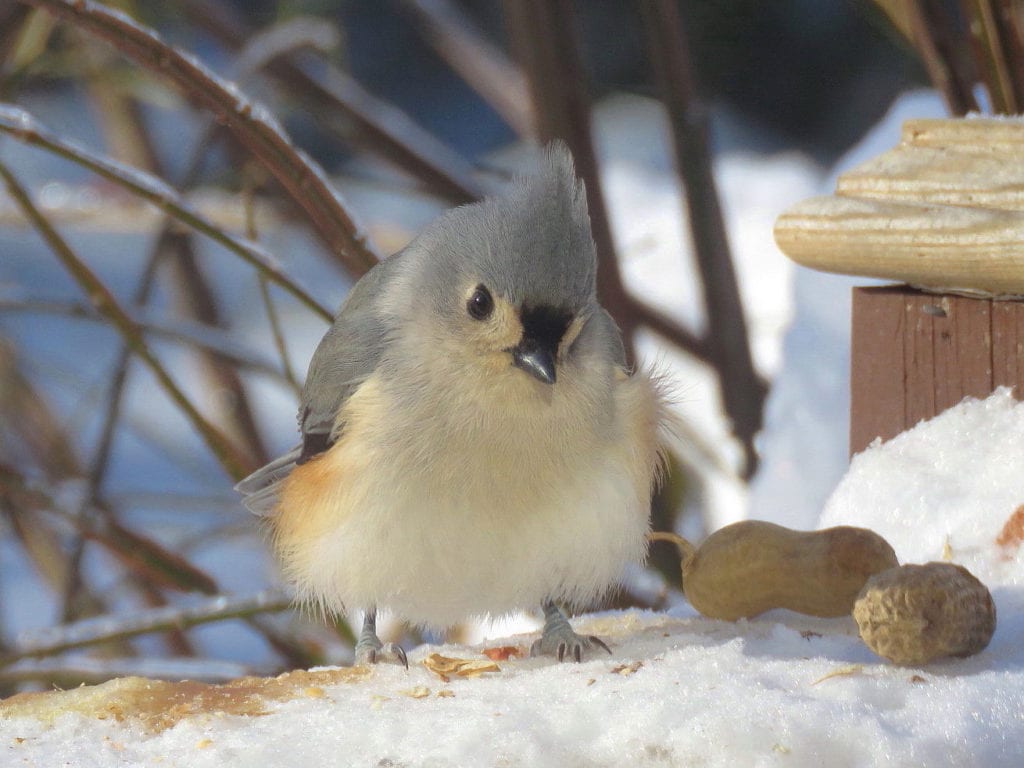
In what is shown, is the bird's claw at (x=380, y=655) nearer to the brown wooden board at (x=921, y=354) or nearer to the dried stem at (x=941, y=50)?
the brown wooden board at (x=921, y=354)

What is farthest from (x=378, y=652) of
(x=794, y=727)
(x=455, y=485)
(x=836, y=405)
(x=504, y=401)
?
(x=836, y=405)

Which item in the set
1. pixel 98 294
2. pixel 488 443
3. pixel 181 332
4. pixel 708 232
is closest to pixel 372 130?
pixel 181 332

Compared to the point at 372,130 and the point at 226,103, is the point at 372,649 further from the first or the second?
the point at 372,130

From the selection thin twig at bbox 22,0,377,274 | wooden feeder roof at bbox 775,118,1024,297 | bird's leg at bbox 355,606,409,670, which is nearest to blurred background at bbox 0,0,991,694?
thin twig at bbox 22,0,377,274

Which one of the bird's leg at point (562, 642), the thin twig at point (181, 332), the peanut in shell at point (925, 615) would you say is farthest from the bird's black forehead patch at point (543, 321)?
the thin twig at point (181, 332)

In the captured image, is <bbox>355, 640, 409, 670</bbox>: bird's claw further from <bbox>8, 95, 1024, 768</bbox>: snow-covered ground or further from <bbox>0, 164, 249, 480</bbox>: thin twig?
<bbox>0, 164, 249, 480</bbox>: thin twig

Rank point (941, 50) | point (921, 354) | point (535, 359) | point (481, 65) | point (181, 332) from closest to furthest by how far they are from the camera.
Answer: point (535, 359), point (921, 354), point (941, 50), point (181, 332), point (481, 65)
